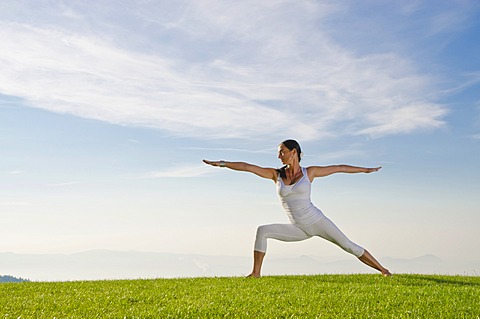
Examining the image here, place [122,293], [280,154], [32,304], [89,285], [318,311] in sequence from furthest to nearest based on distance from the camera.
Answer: [280,154], [89,285], [122,293], [32,304], [318,311]

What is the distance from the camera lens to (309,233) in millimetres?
13078

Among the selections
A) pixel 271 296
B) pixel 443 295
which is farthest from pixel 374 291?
pixel 271 296

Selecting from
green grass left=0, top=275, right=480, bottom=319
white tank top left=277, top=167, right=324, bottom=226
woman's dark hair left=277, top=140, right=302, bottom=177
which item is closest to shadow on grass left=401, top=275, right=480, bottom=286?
green grass left=0, top=275, right=480, bottom=319

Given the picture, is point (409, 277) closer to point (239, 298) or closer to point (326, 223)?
point (326, 223)

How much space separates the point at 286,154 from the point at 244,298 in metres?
4.35

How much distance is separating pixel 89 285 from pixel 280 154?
5.14m

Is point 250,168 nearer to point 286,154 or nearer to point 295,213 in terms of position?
point 286,154

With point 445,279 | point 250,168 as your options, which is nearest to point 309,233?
point 250,168

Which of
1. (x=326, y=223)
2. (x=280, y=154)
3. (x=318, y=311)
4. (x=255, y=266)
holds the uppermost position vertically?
(x=280, y=154)

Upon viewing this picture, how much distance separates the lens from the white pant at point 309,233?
42.4ft

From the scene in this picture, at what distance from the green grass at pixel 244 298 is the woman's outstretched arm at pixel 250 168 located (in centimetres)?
239

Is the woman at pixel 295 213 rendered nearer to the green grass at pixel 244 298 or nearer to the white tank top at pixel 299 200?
the white tank top at pixel 299 200

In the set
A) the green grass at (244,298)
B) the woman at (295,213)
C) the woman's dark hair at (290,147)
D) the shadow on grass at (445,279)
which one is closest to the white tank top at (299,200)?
the woman at (295,213)

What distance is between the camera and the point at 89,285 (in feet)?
38.0
